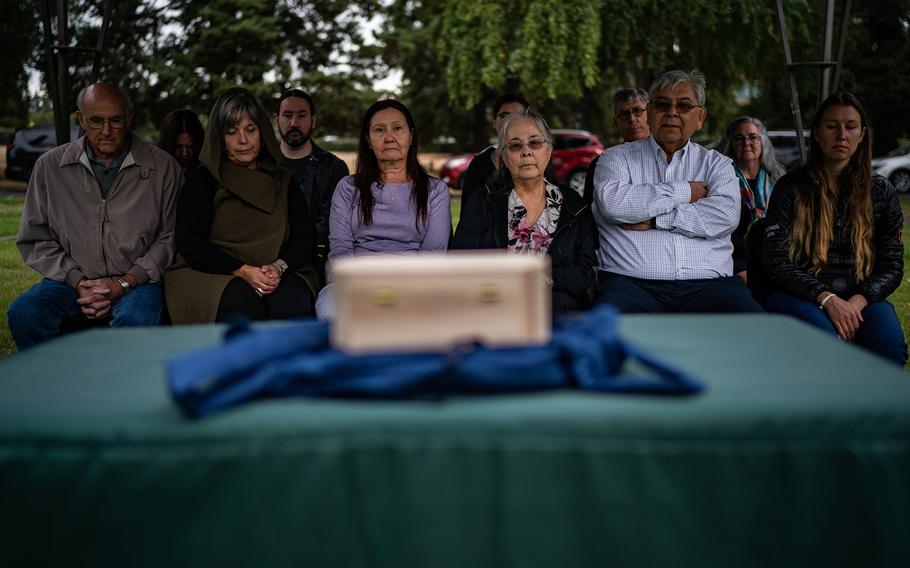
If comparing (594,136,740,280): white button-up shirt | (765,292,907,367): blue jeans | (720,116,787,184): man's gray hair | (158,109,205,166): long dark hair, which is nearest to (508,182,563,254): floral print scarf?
(594,136,740,280): white button-up shirt

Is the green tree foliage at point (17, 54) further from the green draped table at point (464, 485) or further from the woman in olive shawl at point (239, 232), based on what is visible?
the green draped table at point (464, 485)

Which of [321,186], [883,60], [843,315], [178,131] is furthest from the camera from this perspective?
[883,60]

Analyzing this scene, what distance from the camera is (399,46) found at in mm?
23234

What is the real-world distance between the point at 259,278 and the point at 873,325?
2.77 meters

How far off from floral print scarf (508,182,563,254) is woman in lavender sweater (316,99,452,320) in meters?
0.40

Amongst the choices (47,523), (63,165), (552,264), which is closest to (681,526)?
(47,523)

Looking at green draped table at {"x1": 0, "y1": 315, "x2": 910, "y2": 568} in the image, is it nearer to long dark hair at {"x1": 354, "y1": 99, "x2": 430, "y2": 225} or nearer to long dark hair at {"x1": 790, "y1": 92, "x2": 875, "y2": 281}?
long dark hair at {"x1": 790, "y1": 92, "x2": 875, "y2": 281}

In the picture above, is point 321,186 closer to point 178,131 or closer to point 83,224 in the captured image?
point 178,131

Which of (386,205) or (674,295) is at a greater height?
(386,205)

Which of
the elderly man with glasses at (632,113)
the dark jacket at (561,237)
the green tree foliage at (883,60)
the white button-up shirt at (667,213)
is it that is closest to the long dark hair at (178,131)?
the dark jacket at (561,237)

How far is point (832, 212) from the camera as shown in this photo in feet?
12.8

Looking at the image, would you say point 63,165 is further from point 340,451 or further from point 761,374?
point 761,374

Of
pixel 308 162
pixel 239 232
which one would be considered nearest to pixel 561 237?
pixel 239 232

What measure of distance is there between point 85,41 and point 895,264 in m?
19.3
